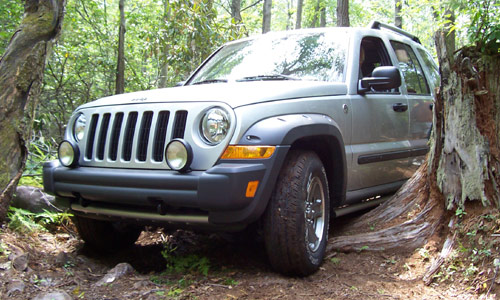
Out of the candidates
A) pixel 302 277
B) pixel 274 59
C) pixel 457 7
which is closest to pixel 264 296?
pixel 302 277

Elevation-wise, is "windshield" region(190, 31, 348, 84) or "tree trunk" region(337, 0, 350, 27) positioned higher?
"tree trunk" region(337, 0, 350, 27)

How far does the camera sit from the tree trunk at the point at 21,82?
143 inches

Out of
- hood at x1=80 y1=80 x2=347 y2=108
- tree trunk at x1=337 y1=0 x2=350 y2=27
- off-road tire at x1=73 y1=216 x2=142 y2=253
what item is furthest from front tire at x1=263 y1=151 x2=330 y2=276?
tree trunk at x1=337 y1=0 x2=350 y2=27

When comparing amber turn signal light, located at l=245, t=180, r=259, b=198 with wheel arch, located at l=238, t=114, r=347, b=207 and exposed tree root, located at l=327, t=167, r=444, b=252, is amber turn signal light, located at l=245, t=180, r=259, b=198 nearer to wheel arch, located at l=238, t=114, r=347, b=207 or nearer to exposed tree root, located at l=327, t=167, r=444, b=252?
wheel arch, located at l=238, t=114, r=347, b=207

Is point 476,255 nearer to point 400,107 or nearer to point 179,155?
point 400,107

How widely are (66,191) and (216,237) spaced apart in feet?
4.80

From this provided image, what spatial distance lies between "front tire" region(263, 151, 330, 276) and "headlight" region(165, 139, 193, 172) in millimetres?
602

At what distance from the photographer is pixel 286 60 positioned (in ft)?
12.9

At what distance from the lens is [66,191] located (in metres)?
3.11

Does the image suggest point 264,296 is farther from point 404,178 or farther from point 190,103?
point 404,178

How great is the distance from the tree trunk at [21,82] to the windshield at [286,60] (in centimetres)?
139

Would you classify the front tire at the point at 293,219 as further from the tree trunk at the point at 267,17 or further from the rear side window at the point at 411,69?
the tree trunk at the point at 267,17

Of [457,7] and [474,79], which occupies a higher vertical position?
[457,7]

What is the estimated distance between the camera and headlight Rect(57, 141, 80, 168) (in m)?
3.14
